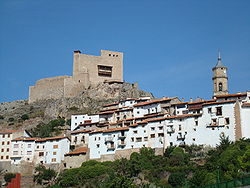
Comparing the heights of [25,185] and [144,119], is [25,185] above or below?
below

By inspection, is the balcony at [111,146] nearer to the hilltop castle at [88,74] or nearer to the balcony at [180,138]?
the balcony at [180,138]

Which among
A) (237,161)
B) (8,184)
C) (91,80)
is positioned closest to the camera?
(237,161)

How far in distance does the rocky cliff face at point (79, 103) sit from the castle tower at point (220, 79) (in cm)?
2337

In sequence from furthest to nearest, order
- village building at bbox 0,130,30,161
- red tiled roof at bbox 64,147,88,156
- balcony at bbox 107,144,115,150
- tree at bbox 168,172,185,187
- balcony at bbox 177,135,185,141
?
village building at bbox 0,130,30,161 → red tiled roof at bbox 64,147,88,156 → balcony at bbox 107,144,115,150 → balcony at bbox 177,135,185,141 → tree at bbox 168,172,185,187

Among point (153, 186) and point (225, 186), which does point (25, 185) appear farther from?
point (225, 186)

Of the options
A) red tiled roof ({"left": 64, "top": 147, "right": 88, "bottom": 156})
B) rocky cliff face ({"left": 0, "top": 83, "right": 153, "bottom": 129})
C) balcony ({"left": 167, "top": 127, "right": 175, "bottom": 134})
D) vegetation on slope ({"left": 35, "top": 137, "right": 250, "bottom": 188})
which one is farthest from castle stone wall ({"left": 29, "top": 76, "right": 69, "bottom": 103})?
balcony ({"left": 167, "top": 127, "right": 175, "bottom": 134})

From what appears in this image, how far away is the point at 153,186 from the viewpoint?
49562 mm

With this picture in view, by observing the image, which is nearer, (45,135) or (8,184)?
(8,184)

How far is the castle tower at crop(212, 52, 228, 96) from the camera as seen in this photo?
7519cm

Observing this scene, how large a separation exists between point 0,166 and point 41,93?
3754 cm

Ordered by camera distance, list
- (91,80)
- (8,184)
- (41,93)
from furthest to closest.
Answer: (41,93) → (91,80) → (8,184)

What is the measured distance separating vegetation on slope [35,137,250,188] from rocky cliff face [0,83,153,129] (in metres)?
28.2

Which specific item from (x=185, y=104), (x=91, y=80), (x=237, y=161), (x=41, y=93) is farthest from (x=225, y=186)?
(x=41, y=93)

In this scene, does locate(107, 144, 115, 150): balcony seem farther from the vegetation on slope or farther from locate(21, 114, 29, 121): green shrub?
locate(21, 114, 29, 121): green shrub
